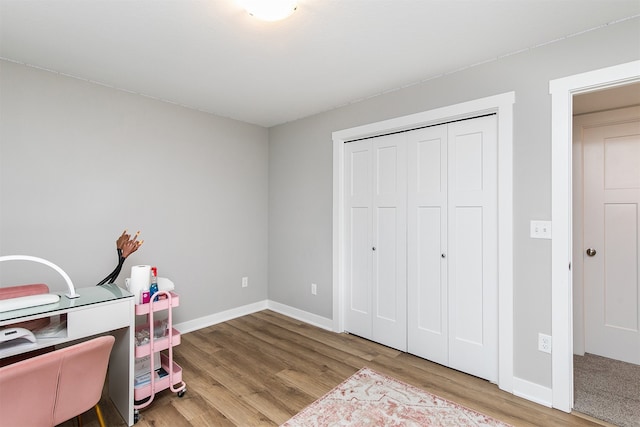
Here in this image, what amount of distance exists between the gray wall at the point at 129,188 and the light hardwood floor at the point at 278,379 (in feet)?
2.59

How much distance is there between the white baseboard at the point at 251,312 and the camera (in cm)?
342

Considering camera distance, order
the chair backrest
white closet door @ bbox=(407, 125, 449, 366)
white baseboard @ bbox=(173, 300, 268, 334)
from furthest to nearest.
→ white baseboard @ bbox=(173, 300, 268, 334)
white closet door @ bbox=(407, 125, 449, 366)
the chair backrest

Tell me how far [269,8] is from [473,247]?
7.21 feet

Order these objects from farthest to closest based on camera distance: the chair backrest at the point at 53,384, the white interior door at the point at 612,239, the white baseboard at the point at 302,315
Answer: the white baseboard at the point at 302,315
the white interior door at the point at 612,239
the chair backrest at the point at 53,384

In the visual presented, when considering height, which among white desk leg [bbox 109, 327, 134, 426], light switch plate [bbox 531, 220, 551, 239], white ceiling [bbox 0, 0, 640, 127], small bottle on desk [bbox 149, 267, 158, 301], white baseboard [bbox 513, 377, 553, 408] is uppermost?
white ceiling [bbox 0, 0, 640, 127]

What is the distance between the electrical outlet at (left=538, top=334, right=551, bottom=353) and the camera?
209 centimetres

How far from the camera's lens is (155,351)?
2162 mm

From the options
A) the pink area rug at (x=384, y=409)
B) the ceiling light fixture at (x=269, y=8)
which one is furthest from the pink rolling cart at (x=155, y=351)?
the ceiling light fixture at (x=269, y=8)

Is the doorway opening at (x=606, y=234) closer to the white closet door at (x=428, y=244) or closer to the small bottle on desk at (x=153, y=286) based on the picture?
the white closet door at (x=428, y=244)

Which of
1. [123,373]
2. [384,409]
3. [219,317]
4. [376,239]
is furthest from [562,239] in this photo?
[219,317]

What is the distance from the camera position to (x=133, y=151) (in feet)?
9.82

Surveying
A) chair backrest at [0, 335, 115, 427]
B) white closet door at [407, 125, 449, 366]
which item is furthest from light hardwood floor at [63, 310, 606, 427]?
chair backrest at [0, 335, 115, 427]

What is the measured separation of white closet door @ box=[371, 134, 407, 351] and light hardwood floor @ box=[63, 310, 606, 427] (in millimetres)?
225

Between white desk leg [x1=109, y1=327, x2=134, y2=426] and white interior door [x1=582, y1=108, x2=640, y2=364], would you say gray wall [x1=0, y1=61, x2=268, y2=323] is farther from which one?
white interior door [x1=582, y1=108, x2=640, y2=364]
